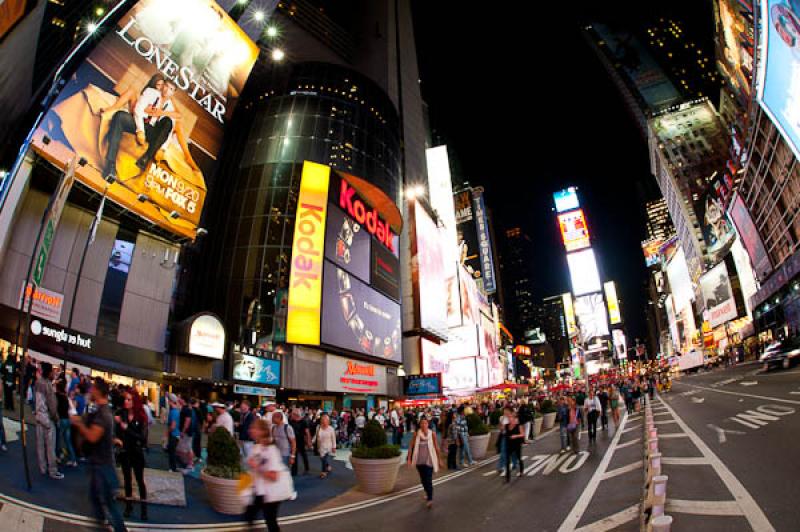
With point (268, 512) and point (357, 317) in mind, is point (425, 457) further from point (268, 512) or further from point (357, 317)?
point (357, 317)

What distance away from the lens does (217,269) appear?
108 ft

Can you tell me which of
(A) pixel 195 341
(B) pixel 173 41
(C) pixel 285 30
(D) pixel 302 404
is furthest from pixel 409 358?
(C) pixel 285 30

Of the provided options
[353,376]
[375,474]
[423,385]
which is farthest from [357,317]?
[375,474]

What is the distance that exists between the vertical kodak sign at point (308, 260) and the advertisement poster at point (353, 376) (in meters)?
3.89

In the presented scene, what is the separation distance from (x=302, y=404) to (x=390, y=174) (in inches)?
927

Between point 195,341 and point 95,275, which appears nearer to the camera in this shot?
point 95,275

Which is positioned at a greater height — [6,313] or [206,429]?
[6,313]

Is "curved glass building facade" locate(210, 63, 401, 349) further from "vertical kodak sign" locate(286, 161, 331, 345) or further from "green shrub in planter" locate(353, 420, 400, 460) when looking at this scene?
"green shrub in planter" locate(353, 420, 400, 460)

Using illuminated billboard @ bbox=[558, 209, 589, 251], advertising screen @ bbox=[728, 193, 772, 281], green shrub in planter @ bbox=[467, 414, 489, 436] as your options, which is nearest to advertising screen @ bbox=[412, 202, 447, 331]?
illuminated billboard @ bbox=[558, 209, 589, 251]

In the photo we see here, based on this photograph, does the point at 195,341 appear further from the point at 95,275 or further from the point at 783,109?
the point at 783,109

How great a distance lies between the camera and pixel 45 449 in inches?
327

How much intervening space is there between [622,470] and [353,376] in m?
27.7

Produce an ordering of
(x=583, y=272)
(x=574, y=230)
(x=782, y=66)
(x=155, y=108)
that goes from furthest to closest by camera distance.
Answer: (x=574, y=230) < (x=583, y=272) < (x=782, y=66) < (x=155, y=108)

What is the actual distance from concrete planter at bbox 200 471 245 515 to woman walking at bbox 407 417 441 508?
3.57 m
